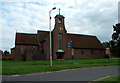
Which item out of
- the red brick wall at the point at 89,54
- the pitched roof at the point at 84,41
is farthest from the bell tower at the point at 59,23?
the red brick wall at the point at 89,54

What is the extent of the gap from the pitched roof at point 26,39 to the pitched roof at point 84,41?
12.8 metres

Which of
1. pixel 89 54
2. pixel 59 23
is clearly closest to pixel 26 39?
pixel 59 23

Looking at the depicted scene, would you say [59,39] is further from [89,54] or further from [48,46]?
[89,54]

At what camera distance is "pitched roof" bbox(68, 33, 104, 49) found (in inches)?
1947

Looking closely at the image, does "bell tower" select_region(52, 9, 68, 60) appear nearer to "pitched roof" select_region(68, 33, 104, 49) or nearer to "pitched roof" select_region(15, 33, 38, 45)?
"pitched roof" select_region(68, 33, 104, 49)

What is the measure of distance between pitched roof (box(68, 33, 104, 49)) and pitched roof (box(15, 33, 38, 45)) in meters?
12.8

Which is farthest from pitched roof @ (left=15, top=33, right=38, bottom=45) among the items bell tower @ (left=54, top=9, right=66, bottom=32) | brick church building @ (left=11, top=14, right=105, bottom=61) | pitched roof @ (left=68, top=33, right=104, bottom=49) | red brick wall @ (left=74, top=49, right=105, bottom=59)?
red brick wall @ (left=74, top=49, right=105, bottom=59)

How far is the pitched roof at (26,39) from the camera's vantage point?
43.8 meters

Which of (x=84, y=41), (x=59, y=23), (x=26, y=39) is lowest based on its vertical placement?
(x=84, y=41)

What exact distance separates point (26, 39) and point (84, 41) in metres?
20.6

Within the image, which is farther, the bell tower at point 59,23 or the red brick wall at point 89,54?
the red brick wall at point 89,54

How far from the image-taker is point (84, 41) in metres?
52.4

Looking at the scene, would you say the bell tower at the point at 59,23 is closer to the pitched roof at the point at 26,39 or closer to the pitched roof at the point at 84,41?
the pitched roof at the point at 84,41

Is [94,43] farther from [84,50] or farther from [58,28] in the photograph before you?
[58,28]
